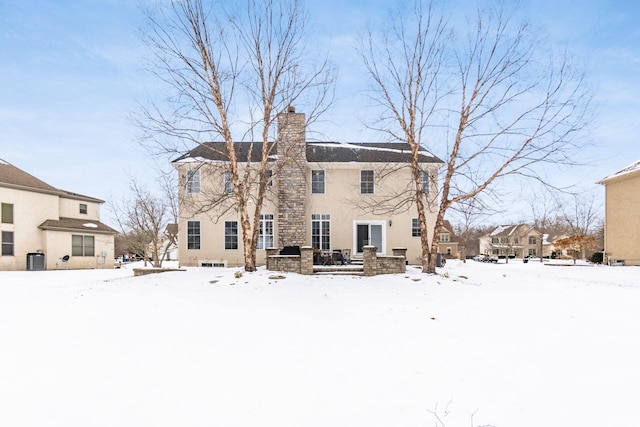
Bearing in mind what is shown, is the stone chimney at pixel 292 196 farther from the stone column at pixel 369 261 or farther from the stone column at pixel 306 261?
the stone column at pixel 369 261

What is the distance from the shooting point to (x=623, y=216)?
2033 centimetres

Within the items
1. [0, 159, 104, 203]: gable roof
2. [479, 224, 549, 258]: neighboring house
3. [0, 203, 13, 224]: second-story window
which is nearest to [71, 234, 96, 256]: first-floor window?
[0, 159, 104, 203]: gable roof

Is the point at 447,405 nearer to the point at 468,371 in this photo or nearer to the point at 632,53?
the point at 468,371

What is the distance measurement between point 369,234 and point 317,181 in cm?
420

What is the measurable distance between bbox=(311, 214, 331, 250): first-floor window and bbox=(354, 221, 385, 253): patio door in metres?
1.57

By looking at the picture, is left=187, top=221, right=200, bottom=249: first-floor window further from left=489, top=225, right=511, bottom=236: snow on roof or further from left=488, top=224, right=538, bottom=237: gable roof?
left=489, top=225, right=511, bottom=236: snow on roof

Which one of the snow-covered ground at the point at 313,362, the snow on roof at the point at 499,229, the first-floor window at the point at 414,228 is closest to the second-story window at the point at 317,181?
the first-floor window at the point at 414,228

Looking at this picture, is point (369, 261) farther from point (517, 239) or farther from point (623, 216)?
point (517, 239)

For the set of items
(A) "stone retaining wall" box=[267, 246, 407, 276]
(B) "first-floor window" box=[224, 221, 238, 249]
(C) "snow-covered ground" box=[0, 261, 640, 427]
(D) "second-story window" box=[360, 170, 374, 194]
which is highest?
(D) "second-story window" box=[360, 170, 374, 194]

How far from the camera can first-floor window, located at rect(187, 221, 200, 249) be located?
17969 mm

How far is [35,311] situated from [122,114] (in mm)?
8016

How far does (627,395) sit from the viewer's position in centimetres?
368


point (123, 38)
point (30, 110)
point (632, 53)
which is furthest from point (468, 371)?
point (30, 110)

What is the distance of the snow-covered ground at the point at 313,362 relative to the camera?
3.38m
